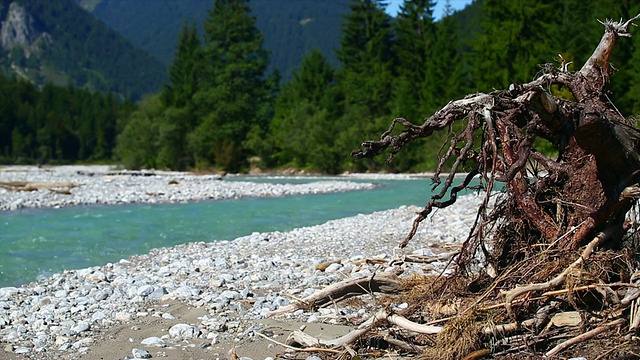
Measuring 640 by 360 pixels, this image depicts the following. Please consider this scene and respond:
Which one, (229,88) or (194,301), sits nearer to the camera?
(194,301)

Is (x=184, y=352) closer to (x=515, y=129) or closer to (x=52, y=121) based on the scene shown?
(x=515, y=129)

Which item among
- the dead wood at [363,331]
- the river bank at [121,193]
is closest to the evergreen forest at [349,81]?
the river bank at [121,193]

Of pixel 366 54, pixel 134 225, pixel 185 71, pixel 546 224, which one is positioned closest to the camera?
pixel 546 224

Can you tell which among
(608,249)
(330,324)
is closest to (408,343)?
(330,324)

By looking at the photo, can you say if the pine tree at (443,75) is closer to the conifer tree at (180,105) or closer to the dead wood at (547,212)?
the conifer tree at (180,105)

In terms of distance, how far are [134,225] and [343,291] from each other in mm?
13251

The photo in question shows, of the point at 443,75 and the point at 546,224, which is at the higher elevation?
the point at 443,75

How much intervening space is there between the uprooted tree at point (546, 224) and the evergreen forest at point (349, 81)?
38225mm

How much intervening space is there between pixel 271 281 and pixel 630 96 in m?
38.1

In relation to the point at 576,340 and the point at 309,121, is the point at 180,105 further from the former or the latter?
the point at 576,340

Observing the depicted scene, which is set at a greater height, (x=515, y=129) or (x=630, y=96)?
(x=630, y=96)

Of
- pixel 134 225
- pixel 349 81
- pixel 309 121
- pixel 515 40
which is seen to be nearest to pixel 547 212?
pixel 134 225

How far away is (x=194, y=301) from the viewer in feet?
24.0

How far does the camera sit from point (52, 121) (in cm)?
10619
